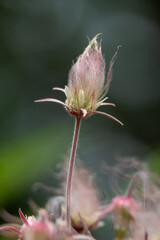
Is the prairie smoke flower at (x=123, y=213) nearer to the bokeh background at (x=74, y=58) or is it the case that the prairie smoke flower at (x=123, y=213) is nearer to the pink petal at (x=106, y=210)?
the pink petal at (x=106, y=210)

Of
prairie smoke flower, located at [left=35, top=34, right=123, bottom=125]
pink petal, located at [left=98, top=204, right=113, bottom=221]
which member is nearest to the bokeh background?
pink petal, located at [left=98, top=204, right=113, bottom=221]

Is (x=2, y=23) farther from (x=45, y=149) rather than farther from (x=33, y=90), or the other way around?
(x=45, y=149)

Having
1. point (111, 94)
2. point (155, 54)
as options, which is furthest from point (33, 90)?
point (155, 54)

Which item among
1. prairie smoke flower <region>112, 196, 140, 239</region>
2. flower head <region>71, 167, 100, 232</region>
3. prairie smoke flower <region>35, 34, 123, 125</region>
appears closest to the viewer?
prairie smoke flower <region>35, 34, 123, 125</region>

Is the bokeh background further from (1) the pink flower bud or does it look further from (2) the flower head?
(1) the pink flower bud

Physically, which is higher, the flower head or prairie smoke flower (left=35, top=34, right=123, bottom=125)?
prairie smoke flower (left=35, top=34, right=123, bottom=125)
